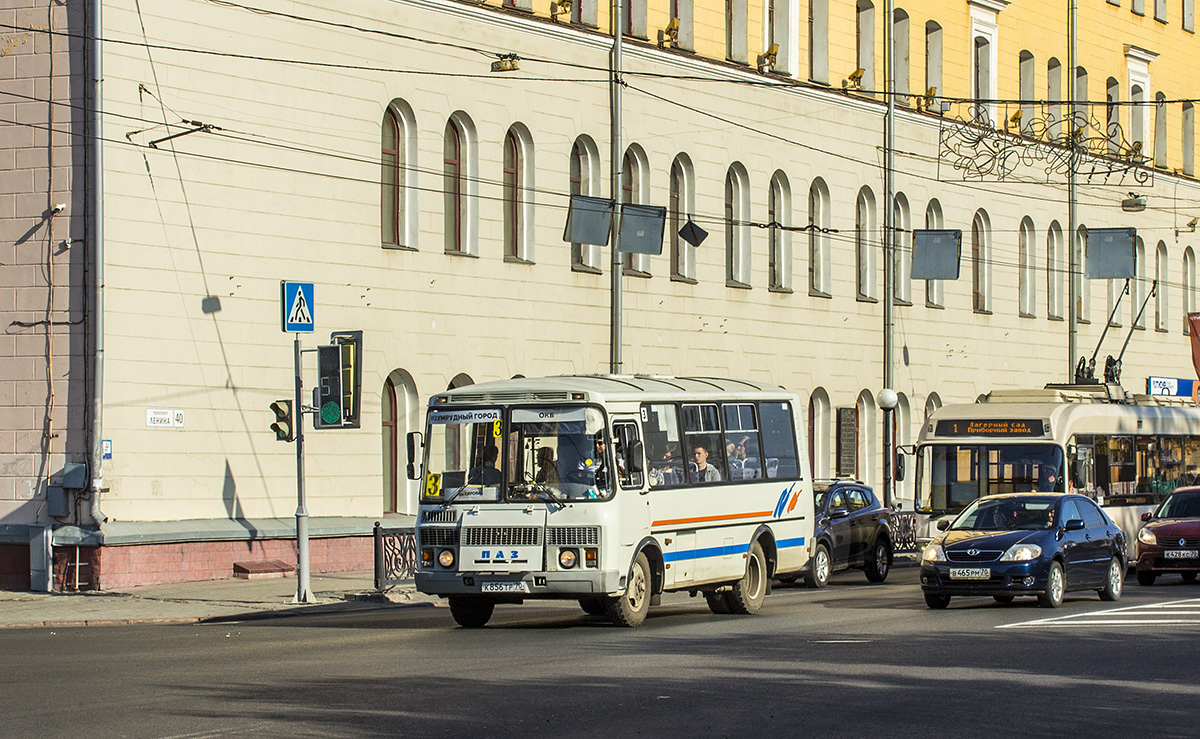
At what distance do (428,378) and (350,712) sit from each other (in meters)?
20.2

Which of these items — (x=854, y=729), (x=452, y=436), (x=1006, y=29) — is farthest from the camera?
(x=1006, y=29)

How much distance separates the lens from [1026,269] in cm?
5238

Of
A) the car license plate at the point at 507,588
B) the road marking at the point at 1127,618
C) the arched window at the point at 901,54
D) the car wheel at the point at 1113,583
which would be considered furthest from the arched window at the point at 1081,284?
the car license plate at the point at 507,588

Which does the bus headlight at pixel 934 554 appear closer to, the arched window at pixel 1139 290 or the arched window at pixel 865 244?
the arched window at pixel 865 244

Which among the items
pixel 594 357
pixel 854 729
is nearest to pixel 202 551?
pixel 594 357

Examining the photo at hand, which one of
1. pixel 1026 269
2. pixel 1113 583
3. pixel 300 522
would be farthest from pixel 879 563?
pixel 1026 269

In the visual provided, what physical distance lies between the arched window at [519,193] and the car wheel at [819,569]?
9.27 meters

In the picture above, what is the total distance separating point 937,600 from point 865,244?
77.7 feet

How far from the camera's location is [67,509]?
2611 cm

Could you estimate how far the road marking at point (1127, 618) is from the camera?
19516mm

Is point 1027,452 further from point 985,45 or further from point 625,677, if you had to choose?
point 985,45

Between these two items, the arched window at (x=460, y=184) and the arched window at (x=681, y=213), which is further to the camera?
the arched window at (x=681, y=213)

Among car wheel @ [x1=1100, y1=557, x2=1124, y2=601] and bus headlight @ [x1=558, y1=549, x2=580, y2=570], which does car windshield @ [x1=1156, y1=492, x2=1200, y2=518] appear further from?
bus headlight @ [x1=558, y1=549, x2=580, y2=570]

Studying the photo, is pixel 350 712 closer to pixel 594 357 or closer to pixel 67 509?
pixel 67 509
